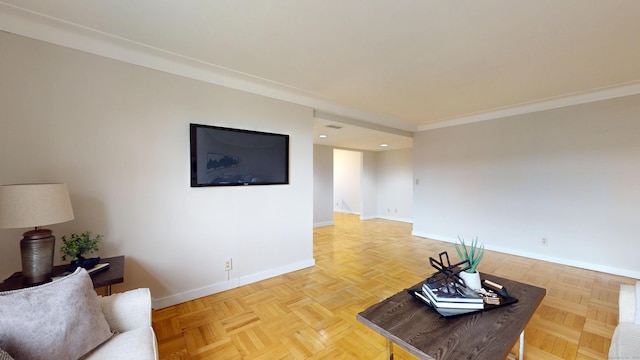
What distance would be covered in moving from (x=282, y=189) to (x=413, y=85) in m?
1.95

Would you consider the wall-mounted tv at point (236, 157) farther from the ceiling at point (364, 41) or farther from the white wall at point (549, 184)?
the white wall at point (549, 184)

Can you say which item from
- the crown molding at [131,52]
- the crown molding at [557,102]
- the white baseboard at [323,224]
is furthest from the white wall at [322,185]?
the crown molding at [131,52]

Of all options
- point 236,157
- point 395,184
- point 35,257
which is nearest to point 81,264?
point 35,257

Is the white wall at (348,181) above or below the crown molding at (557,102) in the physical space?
below

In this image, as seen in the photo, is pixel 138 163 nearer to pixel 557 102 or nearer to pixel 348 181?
pixel 557 102

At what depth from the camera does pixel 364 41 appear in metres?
1.95

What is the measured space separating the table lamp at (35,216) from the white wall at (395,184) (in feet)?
21.2

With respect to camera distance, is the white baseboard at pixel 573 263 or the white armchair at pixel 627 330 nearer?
the white armchair at pixel 627 330

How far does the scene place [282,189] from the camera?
3033 millimetres

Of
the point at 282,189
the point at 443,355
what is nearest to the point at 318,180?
the point at 282,189

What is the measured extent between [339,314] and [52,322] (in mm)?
1805

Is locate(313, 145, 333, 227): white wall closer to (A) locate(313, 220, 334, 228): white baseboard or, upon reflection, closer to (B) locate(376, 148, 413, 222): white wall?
(A) locate(313, 220, 334, 228): white baseboard

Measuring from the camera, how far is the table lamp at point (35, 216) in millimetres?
1320

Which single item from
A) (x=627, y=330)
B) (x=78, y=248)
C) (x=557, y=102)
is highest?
(x=557, y=102)
